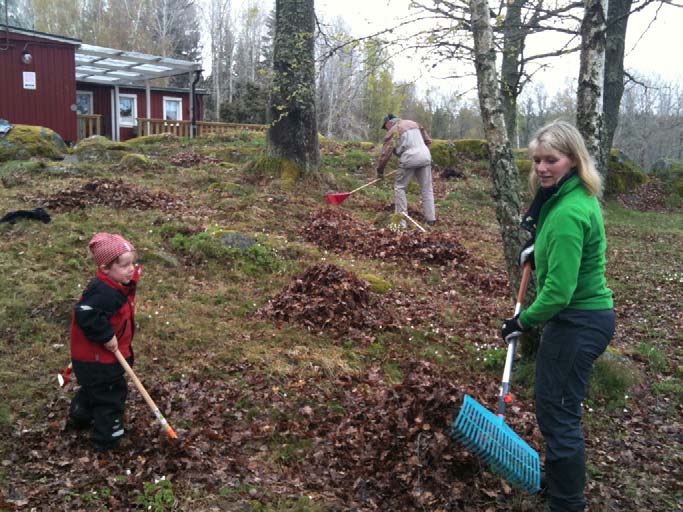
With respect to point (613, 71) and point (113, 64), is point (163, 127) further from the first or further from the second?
point (613, 71)

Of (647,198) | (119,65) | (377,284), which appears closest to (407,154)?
(377,284)

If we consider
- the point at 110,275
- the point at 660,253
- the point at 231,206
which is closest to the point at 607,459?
the point at 110,275

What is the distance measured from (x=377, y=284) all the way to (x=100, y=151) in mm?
9614

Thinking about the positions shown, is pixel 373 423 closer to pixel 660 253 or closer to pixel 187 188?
pixel 187 188

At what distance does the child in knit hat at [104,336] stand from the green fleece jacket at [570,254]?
261 centimetres

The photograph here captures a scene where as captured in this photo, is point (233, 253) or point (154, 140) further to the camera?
point (154, 140)

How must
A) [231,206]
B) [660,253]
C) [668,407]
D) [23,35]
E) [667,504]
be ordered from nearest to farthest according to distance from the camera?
[667,504], [668,407], [231,206], [660,253], [23,35]

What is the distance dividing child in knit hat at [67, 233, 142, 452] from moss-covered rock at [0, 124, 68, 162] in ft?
38.1

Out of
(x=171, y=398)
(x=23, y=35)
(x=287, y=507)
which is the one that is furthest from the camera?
(x=23, y=35)

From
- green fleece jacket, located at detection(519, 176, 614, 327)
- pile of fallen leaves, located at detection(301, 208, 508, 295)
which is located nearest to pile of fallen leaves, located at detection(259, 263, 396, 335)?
pile of fallen leaves, located at detection(301, 208, 508, 295)

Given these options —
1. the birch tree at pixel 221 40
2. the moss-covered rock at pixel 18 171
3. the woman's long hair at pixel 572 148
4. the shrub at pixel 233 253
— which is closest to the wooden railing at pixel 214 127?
the moss-covered rock at pixel 18 171

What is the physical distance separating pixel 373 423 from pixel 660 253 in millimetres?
9001

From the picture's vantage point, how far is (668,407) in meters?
5.27

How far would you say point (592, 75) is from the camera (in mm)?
6141
